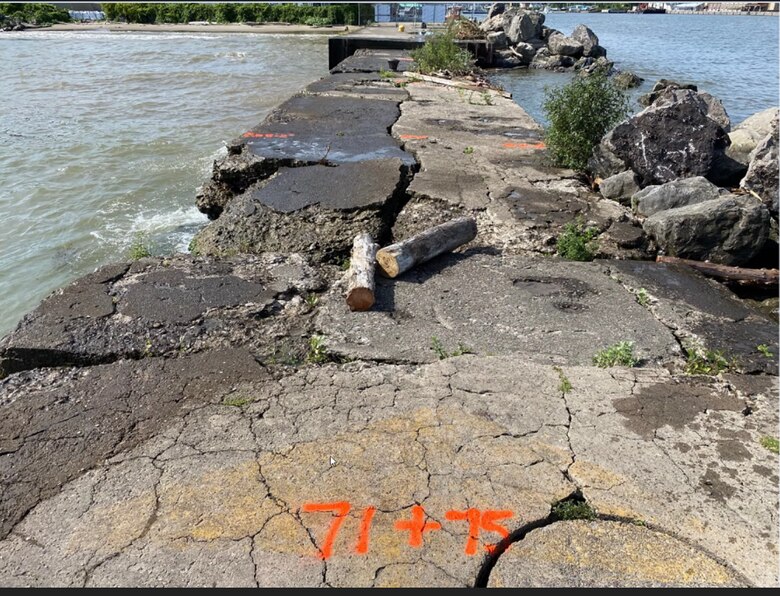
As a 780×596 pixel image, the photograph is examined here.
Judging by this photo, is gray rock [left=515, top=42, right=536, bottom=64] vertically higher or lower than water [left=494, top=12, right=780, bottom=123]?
higher

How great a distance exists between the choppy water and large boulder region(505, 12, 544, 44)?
420 centimetres

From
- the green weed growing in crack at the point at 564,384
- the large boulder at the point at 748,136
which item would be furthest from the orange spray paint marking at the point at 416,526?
the large boulder at the point at 748,136

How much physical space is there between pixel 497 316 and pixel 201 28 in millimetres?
44890

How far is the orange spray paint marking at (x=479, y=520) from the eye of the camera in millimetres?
2600

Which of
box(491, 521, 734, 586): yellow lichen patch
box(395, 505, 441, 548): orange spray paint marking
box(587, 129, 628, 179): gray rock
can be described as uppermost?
box(587, 129, 628, 179): gray rock

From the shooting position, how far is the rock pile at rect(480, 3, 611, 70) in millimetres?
25359

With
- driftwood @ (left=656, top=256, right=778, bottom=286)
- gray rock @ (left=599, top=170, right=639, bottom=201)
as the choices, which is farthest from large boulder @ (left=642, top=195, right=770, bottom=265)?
gray rock @ (left=599, top=170, right=639, bottom=201)

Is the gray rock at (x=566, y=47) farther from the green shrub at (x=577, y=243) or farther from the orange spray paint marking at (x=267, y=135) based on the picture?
the green shrub at (x=577, y=243)

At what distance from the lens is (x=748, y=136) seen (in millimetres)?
9844

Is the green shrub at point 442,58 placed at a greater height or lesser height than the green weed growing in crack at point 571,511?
greater

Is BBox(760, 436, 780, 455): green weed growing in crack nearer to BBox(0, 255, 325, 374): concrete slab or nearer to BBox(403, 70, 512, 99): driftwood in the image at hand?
BBox(0, 255, 325, 374): concrete slab

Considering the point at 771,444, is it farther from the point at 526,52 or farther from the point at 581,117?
the point at 526,52

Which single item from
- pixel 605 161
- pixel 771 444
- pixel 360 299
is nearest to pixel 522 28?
pixel 605 161

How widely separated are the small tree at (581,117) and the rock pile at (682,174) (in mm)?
264
